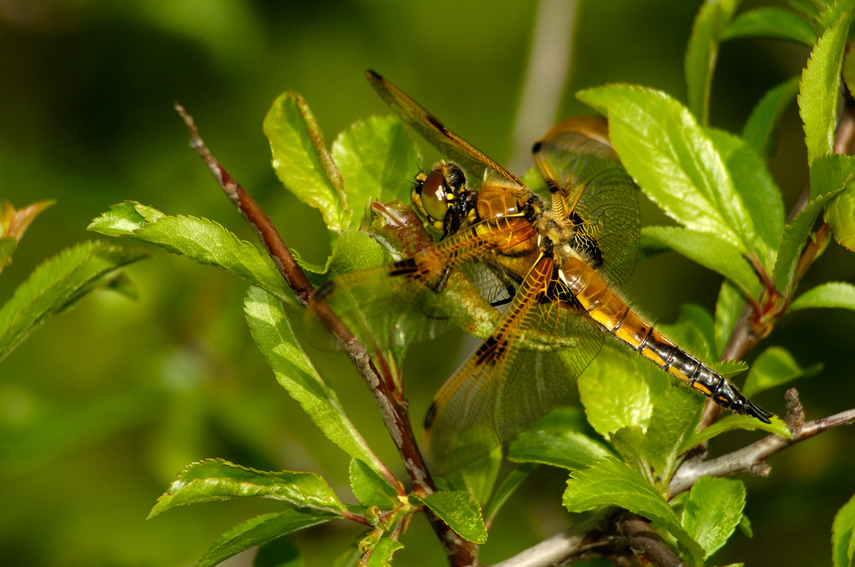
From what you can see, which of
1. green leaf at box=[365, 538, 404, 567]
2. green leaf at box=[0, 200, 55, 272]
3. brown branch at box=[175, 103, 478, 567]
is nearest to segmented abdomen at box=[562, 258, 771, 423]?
brown branch at box=[175, 103, 478, 567]

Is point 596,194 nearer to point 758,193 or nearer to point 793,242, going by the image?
point 758,193

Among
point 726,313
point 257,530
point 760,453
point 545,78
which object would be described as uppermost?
point 545,78

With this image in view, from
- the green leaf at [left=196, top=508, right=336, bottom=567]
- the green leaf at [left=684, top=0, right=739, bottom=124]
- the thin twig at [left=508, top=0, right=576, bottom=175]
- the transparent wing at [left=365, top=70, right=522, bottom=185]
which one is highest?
the thin twig at [left=508, top=0, right=576, bottom=175]

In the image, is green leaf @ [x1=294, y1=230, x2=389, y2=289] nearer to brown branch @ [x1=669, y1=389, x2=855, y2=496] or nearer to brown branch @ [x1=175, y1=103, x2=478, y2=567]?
brown branch @ [x1=175, y1=103, x2=478, y2=567]

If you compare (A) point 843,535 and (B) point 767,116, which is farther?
A: (B) point 767,116

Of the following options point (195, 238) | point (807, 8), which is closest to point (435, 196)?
point (195, 238)

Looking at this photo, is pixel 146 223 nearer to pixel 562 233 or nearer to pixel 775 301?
pixel 562 233

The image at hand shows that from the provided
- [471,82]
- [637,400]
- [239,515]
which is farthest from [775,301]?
[471,82]
